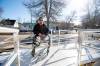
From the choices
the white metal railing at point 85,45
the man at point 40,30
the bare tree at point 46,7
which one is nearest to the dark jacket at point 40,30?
the man at point 40,30

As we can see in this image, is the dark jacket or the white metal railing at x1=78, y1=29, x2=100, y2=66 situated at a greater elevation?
the dark jacket

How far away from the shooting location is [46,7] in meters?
14.6

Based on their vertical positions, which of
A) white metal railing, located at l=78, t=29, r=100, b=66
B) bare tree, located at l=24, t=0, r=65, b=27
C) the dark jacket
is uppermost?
bare tree, located at l=24, t=0, r=65, b=27

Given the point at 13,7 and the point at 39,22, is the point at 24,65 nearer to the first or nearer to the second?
the point at 39,22

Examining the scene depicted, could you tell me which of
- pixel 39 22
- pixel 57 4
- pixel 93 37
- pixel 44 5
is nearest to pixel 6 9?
pixel 44 5

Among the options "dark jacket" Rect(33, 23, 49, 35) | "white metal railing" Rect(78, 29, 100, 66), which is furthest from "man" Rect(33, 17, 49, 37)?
"white metal railing" Rect(78, 29, 100, 66)

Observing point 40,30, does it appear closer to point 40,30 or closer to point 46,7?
point 40,30

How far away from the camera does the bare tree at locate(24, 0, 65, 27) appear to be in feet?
48.3

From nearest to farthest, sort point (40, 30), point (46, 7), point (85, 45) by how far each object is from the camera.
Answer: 1. point (40, 30)
2. point (85, 45)
3. point (46, 7)

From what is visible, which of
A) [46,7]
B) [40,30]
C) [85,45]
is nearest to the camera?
[40,30]

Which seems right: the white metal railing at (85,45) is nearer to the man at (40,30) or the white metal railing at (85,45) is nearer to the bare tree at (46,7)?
the man at (40,30)

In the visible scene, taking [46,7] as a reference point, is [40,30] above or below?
below

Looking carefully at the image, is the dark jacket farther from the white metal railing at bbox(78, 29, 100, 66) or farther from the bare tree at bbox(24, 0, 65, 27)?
the bare tree at bbox(24, 0, 65, 27)

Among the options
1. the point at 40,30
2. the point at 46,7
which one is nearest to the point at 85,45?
the point at 40,30
